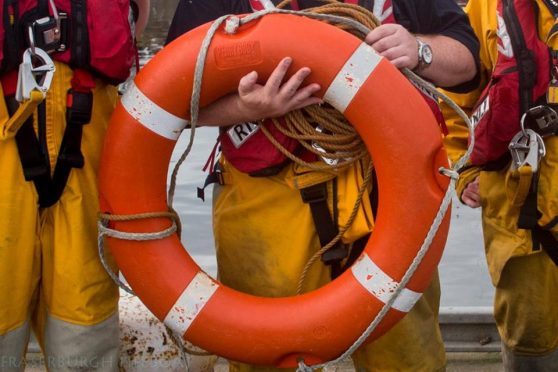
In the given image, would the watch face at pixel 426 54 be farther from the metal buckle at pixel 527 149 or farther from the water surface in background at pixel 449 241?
the water surface in background at pixel 449 241

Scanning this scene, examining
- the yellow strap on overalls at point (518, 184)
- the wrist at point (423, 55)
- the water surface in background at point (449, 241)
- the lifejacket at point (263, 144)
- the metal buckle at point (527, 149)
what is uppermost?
the wrist at point (423, 55)

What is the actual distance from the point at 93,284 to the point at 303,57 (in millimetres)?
846

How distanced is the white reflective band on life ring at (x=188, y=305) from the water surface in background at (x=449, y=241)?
2119 mm

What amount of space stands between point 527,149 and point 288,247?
0.83 metres

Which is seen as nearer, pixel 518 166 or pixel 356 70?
pixel 356 70

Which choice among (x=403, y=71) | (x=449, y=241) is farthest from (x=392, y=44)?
(x=449, y=241)

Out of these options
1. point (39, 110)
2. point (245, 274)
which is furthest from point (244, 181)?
point (39, 110)

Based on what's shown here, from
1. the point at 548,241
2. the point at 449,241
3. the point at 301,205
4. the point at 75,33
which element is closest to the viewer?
the point at 75,33

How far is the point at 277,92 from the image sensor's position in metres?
2.31

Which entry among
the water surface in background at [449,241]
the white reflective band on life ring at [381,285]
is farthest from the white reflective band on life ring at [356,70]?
the water surface in background at [449,241]

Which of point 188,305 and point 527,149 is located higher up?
point 527,149

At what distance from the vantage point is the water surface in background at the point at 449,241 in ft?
15.0

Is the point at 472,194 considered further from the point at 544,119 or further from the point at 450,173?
the point at 450,173

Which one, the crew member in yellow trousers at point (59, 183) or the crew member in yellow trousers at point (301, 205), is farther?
the crew member in yellow trousers at point (301, 205)
